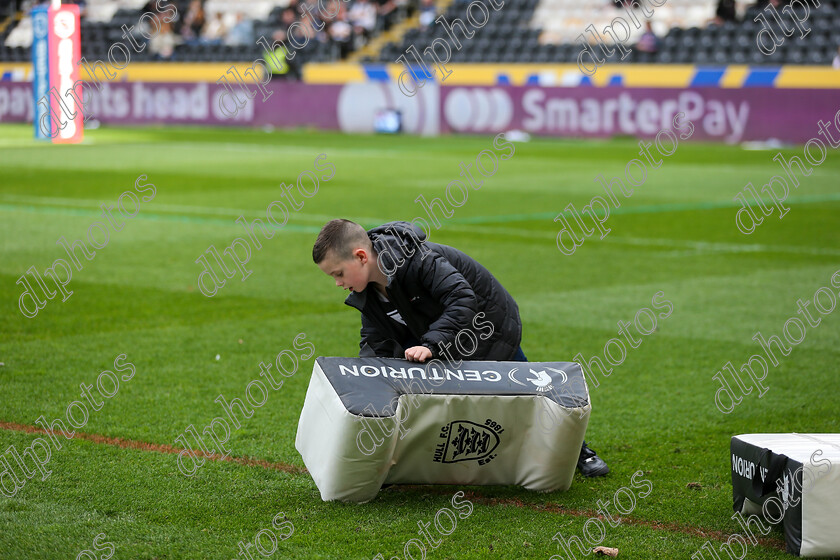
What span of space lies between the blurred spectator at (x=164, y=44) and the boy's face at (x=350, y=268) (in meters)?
37.2

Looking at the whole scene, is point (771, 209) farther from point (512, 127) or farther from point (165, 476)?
point (512, 127)

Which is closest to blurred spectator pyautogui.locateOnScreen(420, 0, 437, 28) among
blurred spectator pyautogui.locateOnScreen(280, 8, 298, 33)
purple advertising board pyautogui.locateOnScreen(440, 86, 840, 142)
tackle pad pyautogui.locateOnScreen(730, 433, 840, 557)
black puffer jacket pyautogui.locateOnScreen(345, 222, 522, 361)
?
blurred spectator pyautogui.locateOnScreen(280, 8, 298, 33)

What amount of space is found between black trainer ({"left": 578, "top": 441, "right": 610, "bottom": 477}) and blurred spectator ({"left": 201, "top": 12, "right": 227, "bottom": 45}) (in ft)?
121

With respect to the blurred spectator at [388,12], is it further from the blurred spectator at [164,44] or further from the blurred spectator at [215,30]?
the blurred spectator at [164,44]

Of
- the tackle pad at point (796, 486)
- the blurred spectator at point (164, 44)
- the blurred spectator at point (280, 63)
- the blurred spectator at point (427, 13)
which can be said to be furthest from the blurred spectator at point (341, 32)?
the tackle pad at point (796, 486)

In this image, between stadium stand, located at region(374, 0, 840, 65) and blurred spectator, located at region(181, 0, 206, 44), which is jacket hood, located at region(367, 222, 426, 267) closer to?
stadium stand, located at region(374, 0, 840, 65)

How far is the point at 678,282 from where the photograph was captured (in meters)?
10.5

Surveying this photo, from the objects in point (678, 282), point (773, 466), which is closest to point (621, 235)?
point (678, 282)

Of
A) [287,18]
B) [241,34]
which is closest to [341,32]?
[287,18]

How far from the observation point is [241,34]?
39750mm

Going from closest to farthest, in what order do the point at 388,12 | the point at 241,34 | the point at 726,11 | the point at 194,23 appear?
the point at 726,11 < the point at 388,12 < the point at 241,34 < the point at 194,23

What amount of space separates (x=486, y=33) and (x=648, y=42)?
6.44 meters

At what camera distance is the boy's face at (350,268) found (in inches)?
186

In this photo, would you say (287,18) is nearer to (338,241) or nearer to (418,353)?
(338,241)
